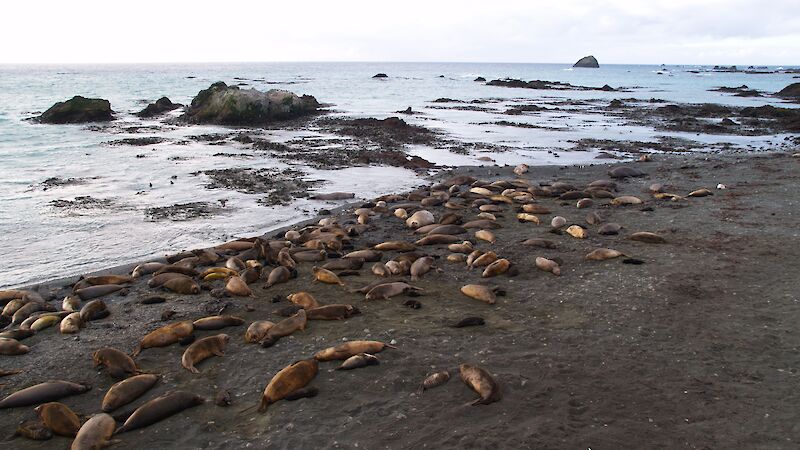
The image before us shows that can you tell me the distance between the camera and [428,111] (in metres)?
35.6

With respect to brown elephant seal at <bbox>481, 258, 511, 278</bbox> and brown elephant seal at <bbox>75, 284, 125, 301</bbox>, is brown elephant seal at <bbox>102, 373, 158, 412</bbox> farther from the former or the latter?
brown elephant seal at <bbox>481, 258, 511, 278</bbox>

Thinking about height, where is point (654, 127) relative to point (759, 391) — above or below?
above

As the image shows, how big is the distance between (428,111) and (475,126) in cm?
854

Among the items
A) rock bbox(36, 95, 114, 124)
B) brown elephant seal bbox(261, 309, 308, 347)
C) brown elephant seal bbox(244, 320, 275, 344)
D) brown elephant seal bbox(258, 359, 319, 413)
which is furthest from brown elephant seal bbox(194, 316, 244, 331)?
rock bbox(36, 95, 114, 124)

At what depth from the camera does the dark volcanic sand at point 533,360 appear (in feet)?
13.3

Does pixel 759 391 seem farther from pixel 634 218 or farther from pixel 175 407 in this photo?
pixel 634 218

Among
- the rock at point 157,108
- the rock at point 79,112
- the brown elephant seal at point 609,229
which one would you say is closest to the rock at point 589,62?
the rock at point 157,108

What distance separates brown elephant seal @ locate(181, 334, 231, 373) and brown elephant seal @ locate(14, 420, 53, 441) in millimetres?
1209

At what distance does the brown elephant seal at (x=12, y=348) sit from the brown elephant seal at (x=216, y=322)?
1.70m

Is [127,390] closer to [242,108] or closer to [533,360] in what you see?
[533,360]

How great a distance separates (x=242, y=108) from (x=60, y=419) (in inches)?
991

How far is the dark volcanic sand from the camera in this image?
4.04 meters

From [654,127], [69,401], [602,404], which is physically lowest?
[69,401]

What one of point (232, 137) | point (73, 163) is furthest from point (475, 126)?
point (73, 163)
